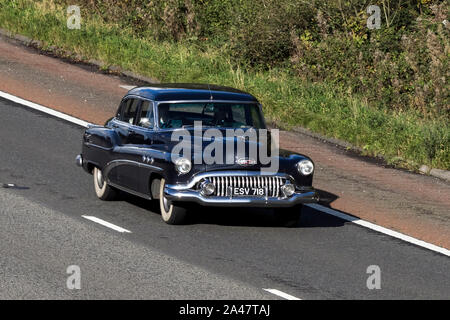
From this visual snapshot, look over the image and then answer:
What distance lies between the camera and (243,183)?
42.3 ft

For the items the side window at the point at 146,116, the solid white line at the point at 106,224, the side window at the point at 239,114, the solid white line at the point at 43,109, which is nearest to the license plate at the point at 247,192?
the solid white line at the point at 106,224

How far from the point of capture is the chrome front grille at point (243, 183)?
1285 cm

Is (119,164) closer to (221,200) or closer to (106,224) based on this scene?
(106,224)

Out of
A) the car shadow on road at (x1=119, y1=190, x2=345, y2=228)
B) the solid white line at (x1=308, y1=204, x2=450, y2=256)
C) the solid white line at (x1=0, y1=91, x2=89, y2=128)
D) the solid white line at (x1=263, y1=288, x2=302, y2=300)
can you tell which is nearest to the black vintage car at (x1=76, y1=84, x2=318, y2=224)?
the car shadow on road at (x1=119, y1=190, x2=345, y2=228)

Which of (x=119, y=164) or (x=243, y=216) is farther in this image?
(x=243, y=216)

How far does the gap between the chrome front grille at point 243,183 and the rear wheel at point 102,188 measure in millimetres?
2347

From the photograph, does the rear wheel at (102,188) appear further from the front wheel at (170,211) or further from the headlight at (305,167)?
the headlight at (305,167)

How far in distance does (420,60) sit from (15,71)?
29.8 ft

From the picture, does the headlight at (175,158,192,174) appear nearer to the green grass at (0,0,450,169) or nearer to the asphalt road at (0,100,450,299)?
the asphalt road at (0,100,450,299)

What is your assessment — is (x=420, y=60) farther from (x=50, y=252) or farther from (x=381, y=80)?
(x=50, y=252)

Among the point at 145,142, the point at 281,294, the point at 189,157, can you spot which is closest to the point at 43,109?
the point at 145,142

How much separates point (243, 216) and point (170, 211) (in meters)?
1.43

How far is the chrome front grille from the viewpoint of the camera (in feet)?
42.2

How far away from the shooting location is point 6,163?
1656cm
